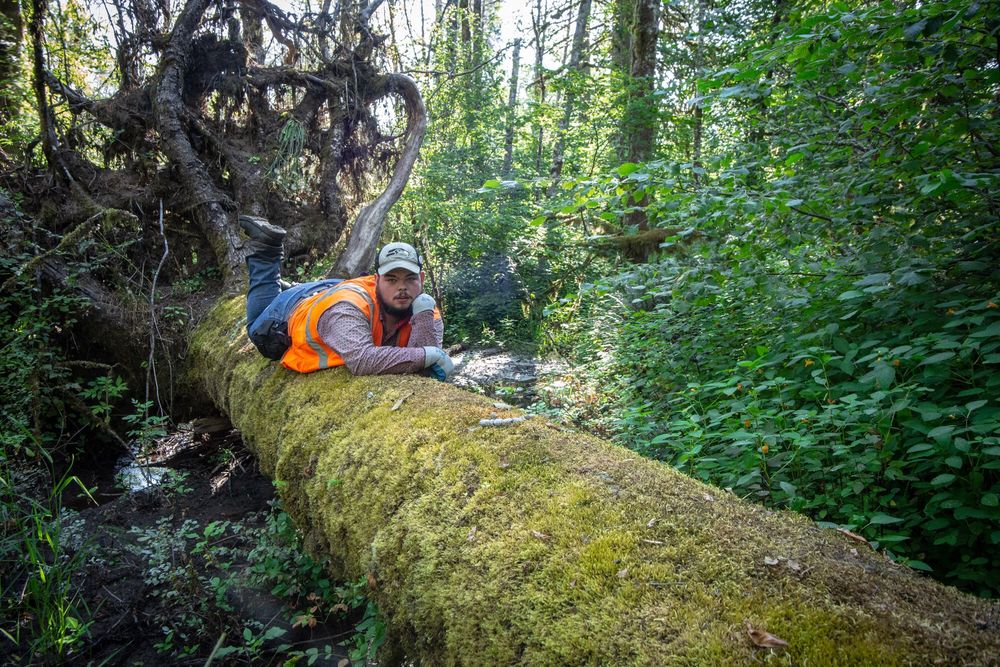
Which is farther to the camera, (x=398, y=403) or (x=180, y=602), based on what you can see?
(x=180, y=602)

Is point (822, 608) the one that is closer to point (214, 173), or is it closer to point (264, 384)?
point (264, 384)

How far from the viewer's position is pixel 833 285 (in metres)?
3.33

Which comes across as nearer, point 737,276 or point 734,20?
point 737,276

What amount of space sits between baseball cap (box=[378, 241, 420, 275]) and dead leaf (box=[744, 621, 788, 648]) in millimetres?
3571

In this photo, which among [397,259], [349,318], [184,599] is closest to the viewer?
[184,599]

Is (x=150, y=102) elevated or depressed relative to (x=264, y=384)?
elevated

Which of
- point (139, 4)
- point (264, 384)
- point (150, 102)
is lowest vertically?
point (264, 384)

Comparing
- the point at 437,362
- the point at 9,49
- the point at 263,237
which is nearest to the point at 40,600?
the point at 437,362

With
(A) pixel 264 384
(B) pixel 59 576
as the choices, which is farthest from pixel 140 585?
(A) pixel 264 384

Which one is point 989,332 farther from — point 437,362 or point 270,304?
point 270,304

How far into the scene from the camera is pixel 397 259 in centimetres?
418

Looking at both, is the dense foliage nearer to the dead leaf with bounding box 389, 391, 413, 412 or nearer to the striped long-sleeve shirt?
the striped long-sleeve shirt

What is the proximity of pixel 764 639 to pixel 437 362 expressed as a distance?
319cm

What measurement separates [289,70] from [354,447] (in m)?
8.37
